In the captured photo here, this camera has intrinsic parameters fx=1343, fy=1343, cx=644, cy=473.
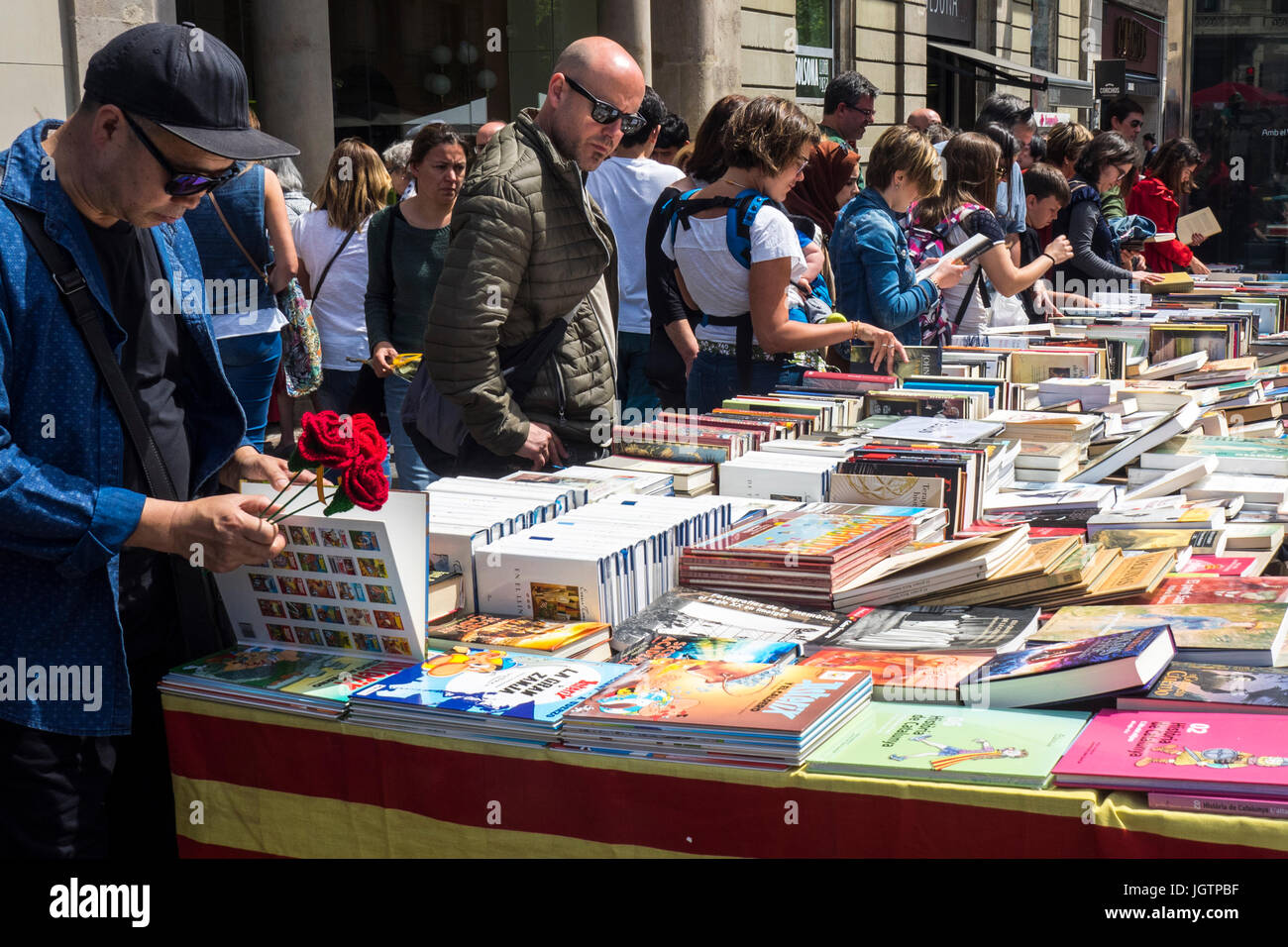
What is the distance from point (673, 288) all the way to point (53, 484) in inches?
123

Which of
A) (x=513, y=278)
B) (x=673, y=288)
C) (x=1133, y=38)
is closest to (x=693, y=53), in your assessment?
(x=673, y=288)

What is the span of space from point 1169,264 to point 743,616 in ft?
26.8

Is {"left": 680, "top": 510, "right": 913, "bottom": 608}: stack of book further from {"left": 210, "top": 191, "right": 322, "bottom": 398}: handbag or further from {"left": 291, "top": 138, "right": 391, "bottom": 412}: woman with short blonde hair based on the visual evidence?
{"left": 291, "top": 138, "right": 391, "bottom": 412}: woman with short blonde hair

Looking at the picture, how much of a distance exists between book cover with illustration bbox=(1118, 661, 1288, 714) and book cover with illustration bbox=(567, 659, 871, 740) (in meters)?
0.45

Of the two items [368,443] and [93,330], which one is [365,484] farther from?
[93,330]

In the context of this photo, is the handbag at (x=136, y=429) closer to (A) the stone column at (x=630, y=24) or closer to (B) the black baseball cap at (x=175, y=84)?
(B) the black baseball cap at (x=175, y=84)

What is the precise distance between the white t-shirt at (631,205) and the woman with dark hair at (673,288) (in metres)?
0.43

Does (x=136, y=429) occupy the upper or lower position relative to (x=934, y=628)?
upper

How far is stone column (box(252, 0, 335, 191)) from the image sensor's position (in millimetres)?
9297

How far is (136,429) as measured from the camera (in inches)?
84.4

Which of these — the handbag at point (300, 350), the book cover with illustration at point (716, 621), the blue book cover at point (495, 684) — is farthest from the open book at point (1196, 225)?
the blue book cover at point (495, 684)

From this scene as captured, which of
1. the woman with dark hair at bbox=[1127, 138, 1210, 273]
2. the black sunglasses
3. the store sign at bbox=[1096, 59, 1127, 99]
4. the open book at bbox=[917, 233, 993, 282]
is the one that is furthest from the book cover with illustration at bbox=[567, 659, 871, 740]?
the store sign at bbox=[1096, 59, 1127, 99]
